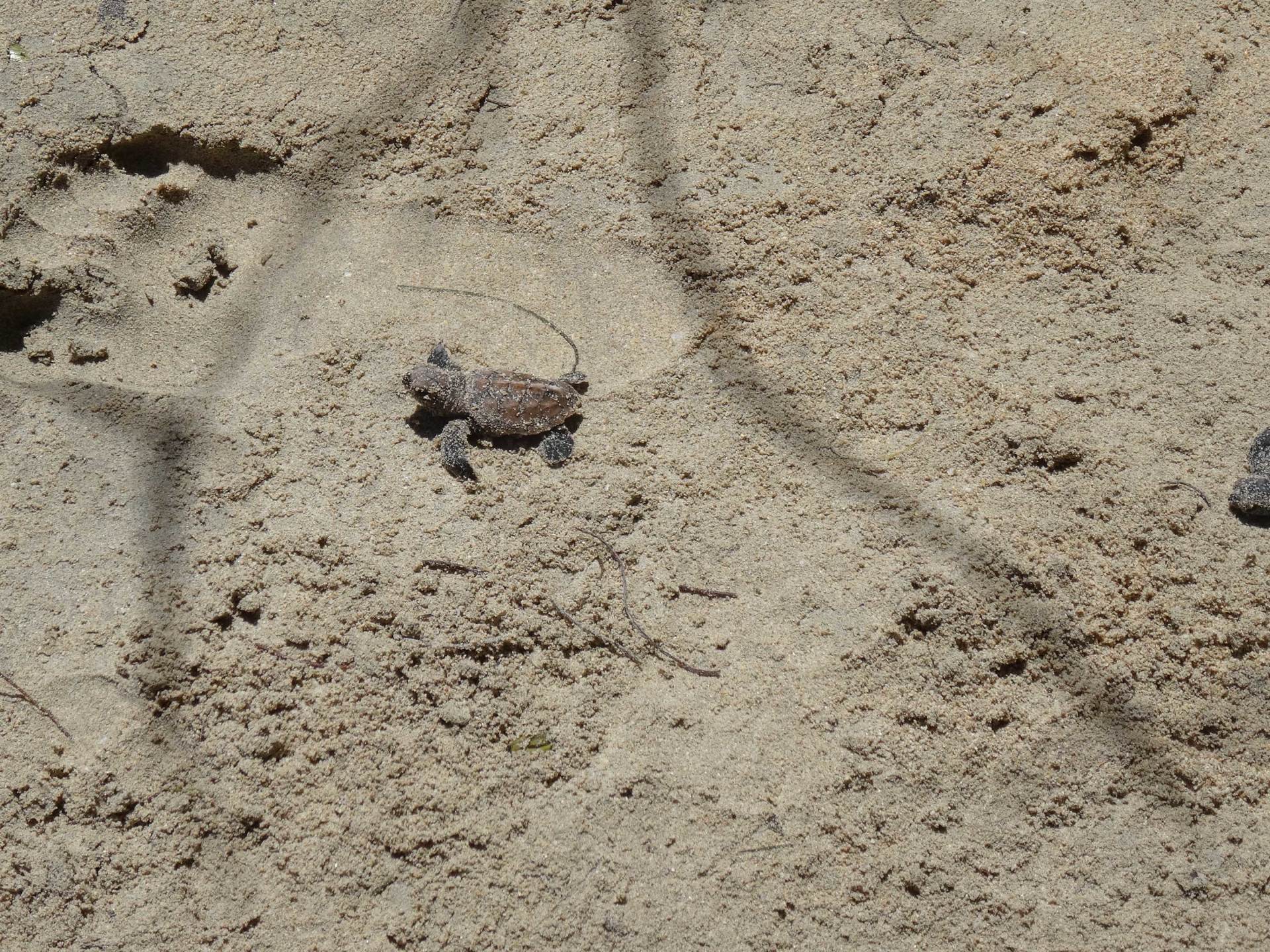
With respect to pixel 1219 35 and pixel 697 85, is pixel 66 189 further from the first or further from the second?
pixel 1219 35

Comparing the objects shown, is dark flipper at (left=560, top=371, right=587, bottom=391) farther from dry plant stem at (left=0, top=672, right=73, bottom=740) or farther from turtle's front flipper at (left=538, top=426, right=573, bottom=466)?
dry plant stem at (left=0, top=672, right=73, bottom=740)

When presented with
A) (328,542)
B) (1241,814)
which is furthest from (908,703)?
(328,542)

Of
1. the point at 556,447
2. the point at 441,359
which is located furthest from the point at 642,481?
the point at 441,359

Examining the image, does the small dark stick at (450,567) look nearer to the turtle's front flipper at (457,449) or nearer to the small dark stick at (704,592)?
the turtle's front flipper at (457,449)

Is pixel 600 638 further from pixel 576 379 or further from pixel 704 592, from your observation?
pixel 576 379

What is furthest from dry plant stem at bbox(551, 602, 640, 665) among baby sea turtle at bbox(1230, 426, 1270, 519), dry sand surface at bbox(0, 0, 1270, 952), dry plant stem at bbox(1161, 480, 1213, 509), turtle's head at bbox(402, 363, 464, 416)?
baby sea turtle at bbox(1230, 426, 1270, 519)

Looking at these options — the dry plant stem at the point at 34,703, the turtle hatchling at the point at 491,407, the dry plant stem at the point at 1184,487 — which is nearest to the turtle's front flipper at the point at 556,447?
the turtle hatchling at the point at 491,407
